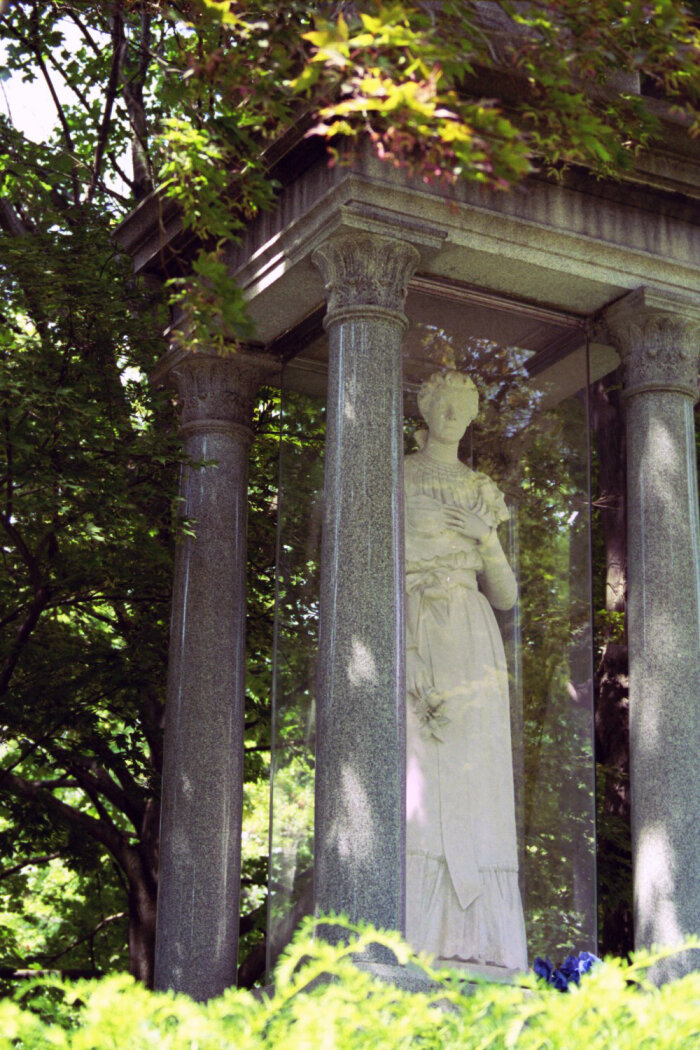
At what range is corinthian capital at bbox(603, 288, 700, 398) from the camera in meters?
11.9

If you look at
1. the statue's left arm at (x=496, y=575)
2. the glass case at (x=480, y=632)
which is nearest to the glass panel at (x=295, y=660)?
the glass case at (x=480, y=632)

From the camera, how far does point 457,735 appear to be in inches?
449

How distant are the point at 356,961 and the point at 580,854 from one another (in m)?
3.47

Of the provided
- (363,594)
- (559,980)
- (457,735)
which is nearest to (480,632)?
(457,735)

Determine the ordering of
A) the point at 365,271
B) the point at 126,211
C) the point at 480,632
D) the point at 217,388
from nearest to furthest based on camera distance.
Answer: the point at 365,271
the point at 480,632
the point at 217,388
the point at 126,211

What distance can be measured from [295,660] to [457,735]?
1524 mm

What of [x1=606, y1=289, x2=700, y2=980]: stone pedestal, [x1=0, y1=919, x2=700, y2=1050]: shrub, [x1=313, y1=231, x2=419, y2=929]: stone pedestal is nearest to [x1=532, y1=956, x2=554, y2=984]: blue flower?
[x1=313, y1=231, x2=419, y2=929]: stone pedestal

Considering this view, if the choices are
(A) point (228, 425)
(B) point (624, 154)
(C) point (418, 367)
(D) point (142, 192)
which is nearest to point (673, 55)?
(B) point (624, 154)

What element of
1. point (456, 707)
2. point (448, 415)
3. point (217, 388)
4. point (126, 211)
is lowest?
point (456, 707)

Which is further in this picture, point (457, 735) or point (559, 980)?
point (457, 735)

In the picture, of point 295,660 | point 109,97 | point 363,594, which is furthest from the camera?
point 109,97

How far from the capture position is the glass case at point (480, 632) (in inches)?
440

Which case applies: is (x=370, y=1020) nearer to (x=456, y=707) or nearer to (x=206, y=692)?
(x=456, y=707)

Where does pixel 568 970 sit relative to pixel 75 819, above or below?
below
